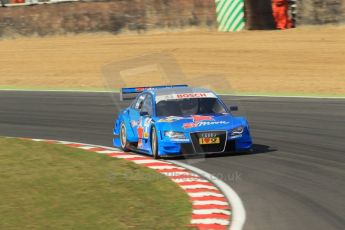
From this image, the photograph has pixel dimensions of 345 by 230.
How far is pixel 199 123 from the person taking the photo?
14.2m

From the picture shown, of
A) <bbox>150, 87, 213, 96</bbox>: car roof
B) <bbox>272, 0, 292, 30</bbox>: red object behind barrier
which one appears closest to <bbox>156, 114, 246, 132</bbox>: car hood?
<bbox>150, 87, 213, 96</bbox>: car roof

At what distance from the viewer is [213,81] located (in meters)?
32.3

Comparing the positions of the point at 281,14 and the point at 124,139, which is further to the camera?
the point at 281,14

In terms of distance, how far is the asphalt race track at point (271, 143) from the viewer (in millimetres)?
10008

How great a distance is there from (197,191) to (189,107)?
3980 millimetres

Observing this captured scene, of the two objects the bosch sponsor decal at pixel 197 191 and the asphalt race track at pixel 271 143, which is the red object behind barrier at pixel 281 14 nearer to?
the asphalt race track at pixel 271 143

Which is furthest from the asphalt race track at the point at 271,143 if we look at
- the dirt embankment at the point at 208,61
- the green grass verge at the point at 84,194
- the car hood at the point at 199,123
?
the dirt embankment at the point at 208,61

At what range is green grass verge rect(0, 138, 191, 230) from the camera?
9531mm

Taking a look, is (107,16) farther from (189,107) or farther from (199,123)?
(199,123)

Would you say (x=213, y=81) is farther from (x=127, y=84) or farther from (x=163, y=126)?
(x=163, y=126)

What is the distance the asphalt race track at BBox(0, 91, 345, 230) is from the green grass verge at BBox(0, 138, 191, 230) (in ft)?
3.28

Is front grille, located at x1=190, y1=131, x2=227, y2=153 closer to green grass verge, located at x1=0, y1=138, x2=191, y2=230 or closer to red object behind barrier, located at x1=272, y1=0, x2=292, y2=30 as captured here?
green grass verge, located at x1=0, y1=138, x2=191, y2=230

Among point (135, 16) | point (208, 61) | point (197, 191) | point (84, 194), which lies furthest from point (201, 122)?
point (135, 16)

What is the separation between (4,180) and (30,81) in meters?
21.8
